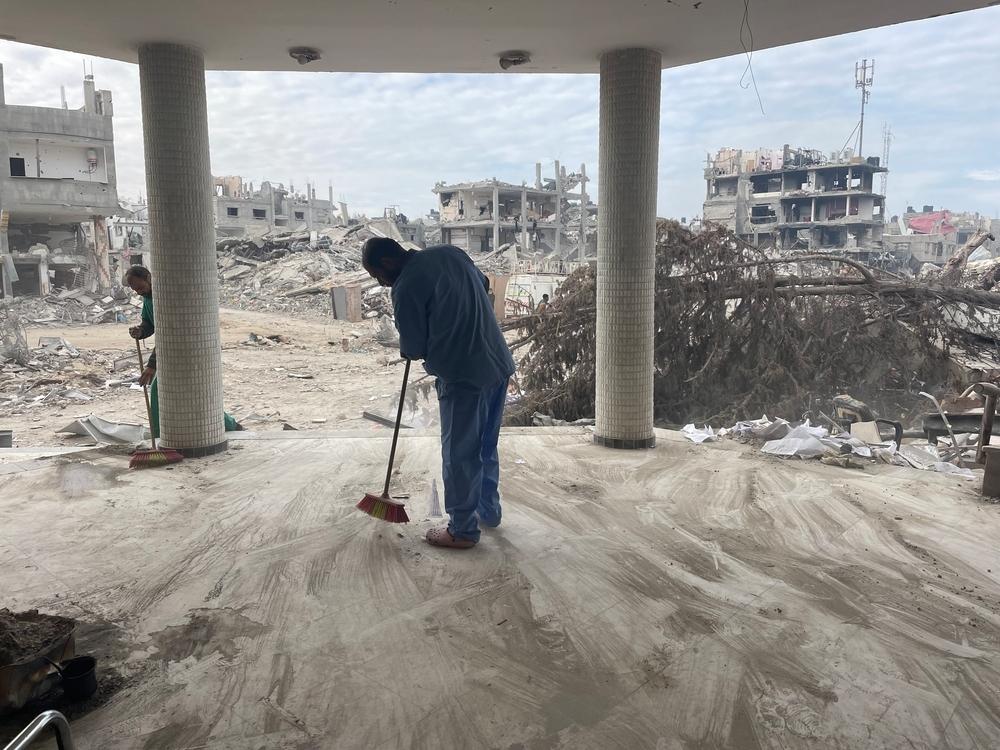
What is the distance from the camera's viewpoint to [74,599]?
2959 mm

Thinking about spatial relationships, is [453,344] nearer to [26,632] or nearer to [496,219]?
[26,632]

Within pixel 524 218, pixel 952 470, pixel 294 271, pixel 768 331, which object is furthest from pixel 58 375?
pixel 524 218

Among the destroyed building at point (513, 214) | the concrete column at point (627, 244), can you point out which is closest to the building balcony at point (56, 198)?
the destroyed building at point (513, 214)

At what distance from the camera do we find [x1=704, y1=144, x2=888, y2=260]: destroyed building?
43219mm

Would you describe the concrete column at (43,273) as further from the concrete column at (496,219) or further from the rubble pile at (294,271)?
the concrete column at (496,219)

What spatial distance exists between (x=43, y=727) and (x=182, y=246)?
4233 mm

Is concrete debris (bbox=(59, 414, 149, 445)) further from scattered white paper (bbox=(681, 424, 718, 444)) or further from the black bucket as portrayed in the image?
scattered white paper (bbox=(681, 424, 718, 444))

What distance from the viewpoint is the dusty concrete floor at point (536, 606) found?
2.17 metres

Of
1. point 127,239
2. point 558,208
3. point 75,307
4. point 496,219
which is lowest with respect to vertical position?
point 75,307

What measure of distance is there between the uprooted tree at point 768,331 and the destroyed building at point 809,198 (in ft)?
117

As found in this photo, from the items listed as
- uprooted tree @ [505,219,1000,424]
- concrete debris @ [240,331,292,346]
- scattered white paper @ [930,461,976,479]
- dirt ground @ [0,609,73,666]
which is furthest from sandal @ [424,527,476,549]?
concrete debris @ [240,331,292,346]

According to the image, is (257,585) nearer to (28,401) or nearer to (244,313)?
(28,401)

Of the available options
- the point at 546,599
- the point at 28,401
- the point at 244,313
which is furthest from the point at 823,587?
the point at 244,313

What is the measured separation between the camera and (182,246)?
5.12 metres
